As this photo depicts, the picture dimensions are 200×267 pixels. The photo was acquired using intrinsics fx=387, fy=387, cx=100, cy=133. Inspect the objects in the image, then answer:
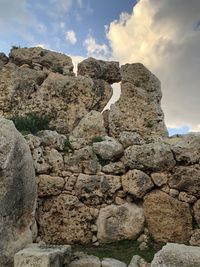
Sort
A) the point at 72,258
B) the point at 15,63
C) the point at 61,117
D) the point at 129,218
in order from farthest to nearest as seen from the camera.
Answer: the point at 15,63 → the point at 61,117 → the point at 129,218 → the point at 72,258

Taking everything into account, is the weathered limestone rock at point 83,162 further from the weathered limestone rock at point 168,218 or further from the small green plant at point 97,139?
the weathered limestone rock at point 168,218

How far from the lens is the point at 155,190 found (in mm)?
8336

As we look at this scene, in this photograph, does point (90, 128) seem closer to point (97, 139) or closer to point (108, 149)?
point (97, 139)

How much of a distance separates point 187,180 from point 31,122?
4113 millimetres

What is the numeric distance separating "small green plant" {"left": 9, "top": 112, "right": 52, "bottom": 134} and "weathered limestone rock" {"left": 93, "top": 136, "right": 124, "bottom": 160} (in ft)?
6.22

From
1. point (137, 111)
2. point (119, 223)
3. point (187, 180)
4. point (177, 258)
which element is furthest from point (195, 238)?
point (137, 111)

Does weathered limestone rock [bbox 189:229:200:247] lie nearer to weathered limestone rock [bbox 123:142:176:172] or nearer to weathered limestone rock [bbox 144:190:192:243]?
weathered limestone rock [bbox 144:190:192:243]

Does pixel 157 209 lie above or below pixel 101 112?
below

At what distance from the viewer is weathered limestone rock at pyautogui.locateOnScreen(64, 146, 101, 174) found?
844 centimetres

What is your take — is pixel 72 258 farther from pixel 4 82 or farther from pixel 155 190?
pixel 4 82

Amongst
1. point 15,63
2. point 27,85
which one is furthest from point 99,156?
point 15,63

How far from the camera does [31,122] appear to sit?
9.77 metres

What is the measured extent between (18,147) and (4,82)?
369cm

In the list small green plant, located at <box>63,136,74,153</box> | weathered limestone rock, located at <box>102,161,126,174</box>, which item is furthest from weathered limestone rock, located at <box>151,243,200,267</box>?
small green plant, located at <box>63,136,74,153</box>
